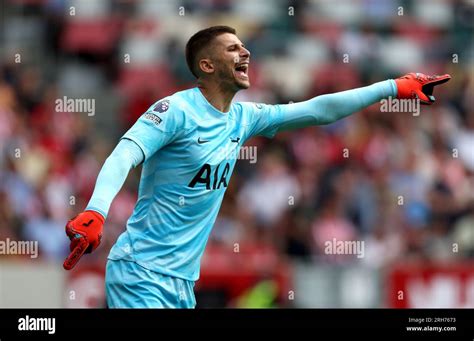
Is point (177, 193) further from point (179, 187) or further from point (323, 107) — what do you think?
point (323, 107)

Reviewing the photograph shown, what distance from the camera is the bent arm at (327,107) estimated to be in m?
8.53

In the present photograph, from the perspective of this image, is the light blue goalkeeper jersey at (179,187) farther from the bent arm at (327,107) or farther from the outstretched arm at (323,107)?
the bent arm at (327,107)

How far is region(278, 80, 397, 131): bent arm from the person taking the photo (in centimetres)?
853

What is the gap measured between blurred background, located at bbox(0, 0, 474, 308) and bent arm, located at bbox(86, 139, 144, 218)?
221 inches

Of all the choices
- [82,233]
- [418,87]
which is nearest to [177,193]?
[82,233]

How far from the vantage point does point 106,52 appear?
1850 centimetres

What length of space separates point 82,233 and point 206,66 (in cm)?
178

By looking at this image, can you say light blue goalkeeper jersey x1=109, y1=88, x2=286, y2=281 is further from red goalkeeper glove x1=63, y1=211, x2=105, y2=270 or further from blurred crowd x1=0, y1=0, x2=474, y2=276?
blurred crowd x1=0, y1=0, x2=474, y2=276

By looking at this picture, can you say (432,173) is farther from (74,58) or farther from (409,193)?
(74,58)

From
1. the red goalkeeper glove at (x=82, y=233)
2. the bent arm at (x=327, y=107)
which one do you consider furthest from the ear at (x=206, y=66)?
the red goalkeeper glove at (x=82, y=233)

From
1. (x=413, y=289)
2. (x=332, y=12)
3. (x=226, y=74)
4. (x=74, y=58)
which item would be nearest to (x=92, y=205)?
(x=226, y=74)

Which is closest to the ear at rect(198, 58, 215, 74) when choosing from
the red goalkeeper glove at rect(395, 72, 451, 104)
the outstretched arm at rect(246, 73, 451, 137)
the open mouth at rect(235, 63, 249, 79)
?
the open mouth at rect(235, 63, 249, 79)

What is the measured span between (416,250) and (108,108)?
4742 millimetres


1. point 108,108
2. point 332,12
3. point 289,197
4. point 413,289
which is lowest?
point 413,289
